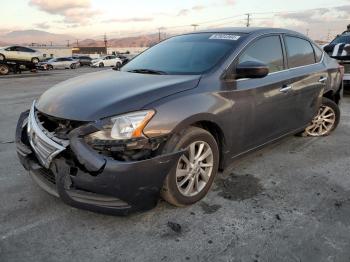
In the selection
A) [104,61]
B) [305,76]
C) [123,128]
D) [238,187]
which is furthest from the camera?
[104,61]

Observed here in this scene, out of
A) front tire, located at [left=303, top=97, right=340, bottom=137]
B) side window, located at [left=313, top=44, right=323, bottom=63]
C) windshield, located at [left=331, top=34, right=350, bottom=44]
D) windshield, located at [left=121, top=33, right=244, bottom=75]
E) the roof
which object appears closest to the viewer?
windshield, located at [left=121, top=33, right=244, bottom=75]

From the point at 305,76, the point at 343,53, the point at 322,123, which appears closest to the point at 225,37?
the point at 305,76

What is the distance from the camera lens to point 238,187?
387 centimetres

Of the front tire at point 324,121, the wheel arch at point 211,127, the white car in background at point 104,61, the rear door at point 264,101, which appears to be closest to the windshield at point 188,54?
the rear door at point 264,101

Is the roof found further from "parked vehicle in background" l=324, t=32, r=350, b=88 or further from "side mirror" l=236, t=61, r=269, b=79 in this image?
"parked vehicle in background" l=324, t=32, r=350, b=88

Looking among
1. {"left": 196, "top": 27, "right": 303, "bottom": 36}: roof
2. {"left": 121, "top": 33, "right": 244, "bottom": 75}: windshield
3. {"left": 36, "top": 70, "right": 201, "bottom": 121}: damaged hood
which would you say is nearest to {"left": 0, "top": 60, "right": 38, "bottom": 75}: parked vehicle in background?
{"left": 121, "top": 33, "right": 244, "bottom": 75}: windshield

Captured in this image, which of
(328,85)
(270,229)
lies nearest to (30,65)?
(328,85)

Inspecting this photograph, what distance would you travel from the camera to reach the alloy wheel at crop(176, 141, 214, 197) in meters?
3.32

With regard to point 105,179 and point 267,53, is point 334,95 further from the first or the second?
point 105,179

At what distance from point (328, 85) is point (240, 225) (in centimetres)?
318

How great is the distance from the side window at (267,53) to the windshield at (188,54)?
173mm

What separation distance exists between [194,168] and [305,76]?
227cm

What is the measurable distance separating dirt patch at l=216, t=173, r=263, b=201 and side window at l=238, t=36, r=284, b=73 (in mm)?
1264

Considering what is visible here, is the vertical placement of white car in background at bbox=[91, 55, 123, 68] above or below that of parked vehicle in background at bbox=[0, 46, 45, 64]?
below
